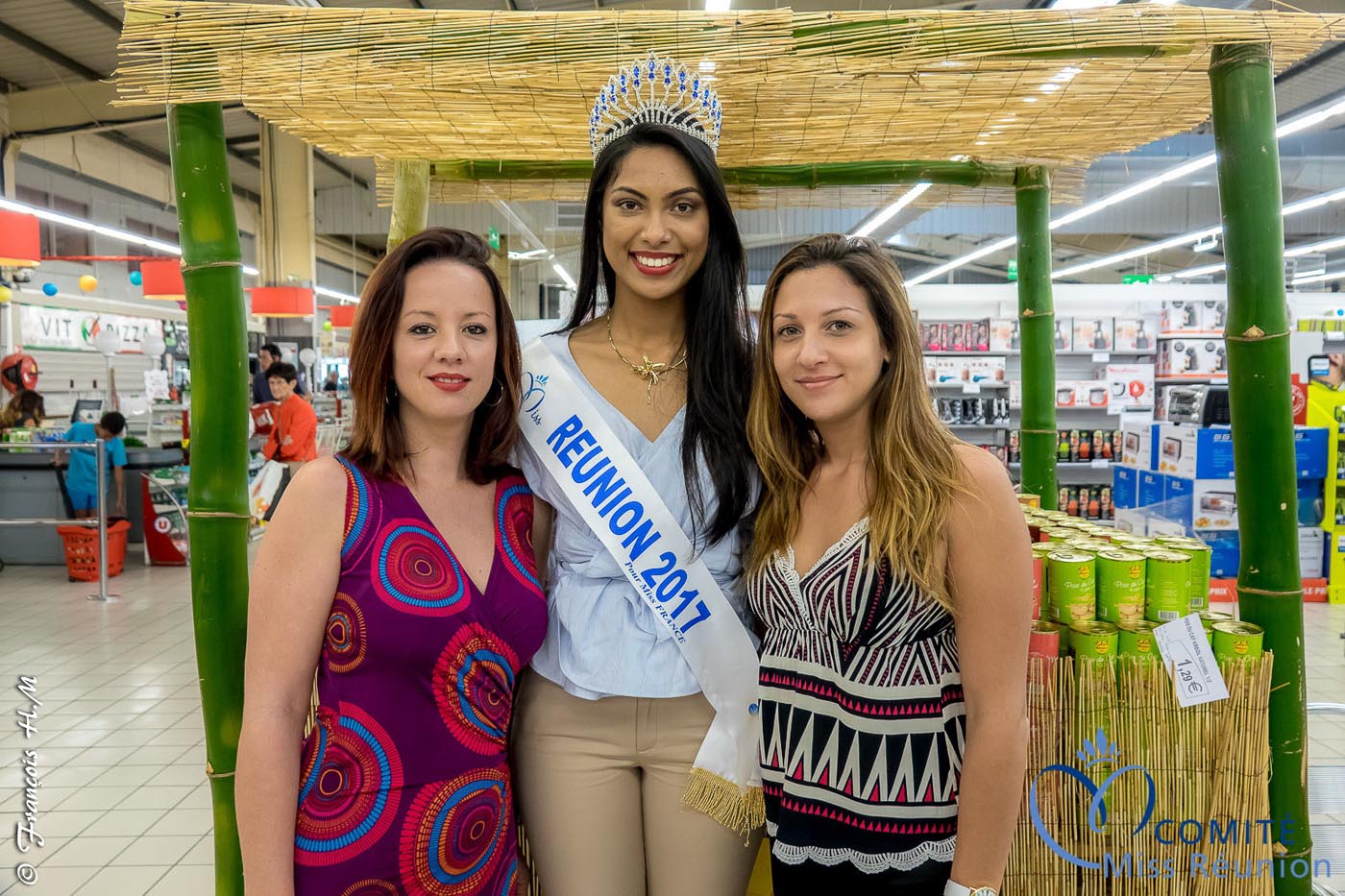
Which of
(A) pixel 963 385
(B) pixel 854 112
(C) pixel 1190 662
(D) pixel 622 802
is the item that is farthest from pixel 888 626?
(A) pixel 963 385

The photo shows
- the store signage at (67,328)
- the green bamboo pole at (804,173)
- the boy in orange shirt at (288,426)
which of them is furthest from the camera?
the store signage at (67,328)

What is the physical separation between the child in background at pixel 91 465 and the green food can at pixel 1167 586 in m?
6.78

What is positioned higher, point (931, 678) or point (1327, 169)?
point (1327, 169)

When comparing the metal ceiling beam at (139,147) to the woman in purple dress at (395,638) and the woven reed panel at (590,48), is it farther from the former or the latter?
the woman in purple dress at (395,638)

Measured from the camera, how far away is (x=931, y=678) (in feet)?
4.35

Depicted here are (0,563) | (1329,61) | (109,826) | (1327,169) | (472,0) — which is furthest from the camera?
(1327,169)

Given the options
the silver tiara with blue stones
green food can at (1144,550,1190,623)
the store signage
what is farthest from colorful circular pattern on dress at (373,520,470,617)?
the store signage

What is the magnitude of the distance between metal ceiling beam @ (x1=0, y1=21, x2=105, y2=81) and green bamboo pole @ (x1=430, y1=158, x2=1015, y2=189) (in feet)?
27.1

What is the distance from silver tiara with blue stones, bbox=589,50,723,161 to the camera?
1.53 m

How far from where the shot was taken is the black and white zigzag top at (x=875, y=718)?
1.32 meters

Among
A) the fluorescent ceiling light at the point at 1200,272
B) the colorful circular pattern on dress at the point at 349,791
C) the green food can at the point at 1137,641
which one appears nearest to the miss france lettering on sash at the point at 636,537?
the colorful circular pattern on dress at the point at 349,791

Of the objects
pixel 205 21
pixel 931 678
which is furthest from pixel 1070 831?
pixel 205 21

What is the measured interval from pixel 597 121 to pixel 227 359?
0.89 m

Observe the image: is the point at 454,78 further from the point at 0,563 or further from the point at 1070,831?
the point at 0,563
